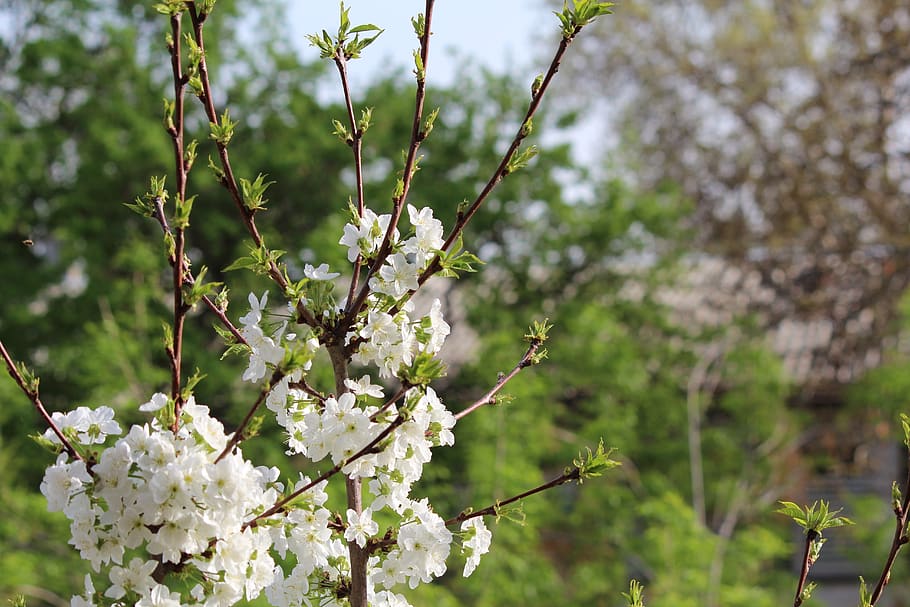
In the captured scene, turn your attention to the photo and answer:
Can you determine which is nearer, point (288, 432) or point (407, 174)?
point (407, 174)

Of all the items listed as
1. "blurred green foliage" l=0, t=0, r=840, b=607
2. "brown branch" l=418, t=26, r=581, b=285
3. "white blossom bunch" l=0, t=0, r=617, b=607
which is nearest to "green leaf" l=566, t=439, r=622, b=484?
"white blossom bunch" l=0, t=0, r=617, b=607

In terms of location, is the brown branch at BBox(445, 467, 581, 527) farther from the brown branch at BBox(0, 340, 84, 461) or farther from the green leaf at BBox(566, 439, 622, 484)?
the brown branch at BBox(0, 340, 84, 461)

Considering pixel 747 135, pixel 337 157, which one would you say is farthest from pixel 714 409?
pixel 337 157

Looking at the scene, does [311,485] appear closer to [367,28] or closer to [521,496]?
[521,496]

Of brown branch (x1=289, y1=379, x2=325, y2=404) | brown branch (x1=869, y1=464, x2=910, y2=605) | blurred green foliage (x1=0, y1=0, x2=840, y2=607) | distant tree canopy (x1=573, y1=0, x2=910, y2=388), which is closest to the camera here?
brown branch (x1=869, y1=464, x2=910, y2=605)

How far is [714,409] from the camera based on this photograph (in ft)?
26.8

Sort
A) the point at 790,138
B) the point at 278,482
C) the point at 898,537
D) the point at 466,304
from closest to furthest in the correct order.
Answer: the point at 898,537
the point at 278,482
the point at 466,304
the point at 790,138

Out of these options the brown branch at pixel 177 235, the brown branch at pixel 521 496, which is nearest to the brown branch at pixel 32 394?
the brown branch at pixel 177 235

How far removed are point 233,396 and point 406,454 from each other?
593 centimetres

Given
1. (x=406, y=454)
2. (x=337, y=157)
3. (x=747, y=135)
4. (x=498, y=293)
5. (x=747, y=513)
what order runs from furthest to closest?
(x=747, y=135), (x=337, y=157), (x=498, y=293), (x=747, y=513), (x=406, y=454)

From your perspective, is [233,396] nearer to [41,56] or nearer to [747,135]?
[41,56]

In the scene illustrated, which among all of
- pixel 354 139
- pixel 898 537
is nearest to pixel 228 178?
pixel 354 139

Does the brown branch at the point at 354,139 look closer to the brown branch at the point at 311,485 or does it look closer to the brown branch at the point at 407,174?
the brown branch at the point at 407,174

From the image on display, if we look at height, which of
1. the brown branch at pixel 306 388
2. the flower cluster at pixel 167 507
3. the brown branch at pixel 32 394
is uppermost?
the brown branch at pixel 306 388
